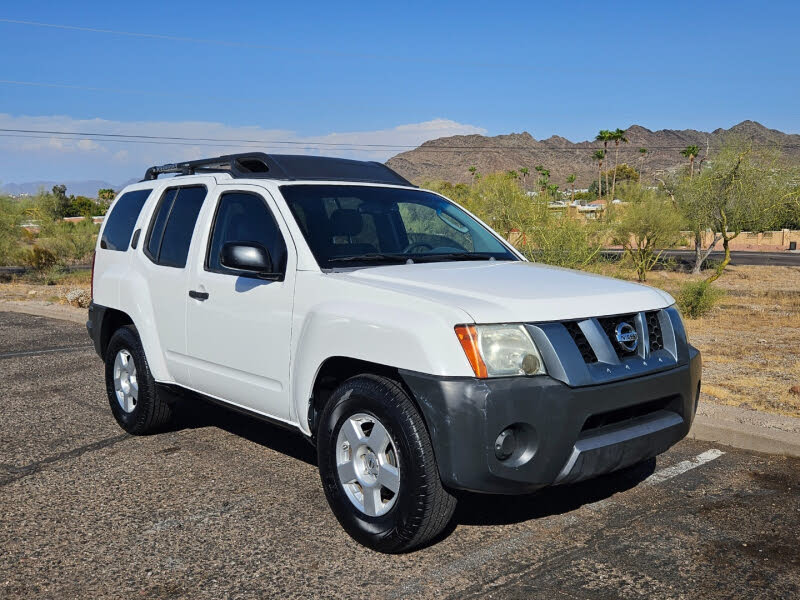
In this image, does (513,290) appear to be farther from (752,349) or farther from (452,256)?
(752,349)

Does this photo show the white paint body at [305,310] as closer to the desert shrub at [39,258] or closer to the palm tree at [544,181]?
the palm tree at [544,181]

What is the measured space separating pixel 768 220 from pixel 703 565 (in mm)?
26897

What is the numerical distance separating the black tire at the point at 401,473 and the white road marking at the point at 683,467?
193 centimetres

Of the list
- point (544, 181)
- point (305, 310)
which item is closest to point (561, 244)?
point (305, 310)

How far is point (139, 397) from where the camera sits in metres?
5.92

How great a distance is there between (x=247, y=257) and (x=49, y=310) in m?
12.0

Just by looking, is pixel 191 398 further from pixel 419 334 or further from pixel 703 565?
pixel 703 565

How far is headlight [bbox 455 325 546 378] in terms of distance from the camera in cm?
357

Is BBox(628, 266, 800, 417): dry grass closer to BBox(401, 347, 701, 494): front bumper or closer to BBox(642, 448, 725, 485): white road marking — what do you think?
BBox(642, 448, 725, 485): white road marking

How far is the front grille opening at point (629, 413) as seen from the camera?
381cm

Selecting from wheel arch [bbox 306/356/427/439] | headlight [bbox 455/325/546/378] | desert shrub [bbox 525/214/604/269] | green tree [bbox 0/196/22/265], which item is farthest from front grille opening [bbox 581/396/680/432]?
green tree [bbox 0/196/22/265]

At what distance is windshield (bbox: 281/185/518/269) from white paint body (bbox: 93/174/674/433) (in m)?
0.13

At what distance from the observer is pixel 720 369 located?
9156 mm

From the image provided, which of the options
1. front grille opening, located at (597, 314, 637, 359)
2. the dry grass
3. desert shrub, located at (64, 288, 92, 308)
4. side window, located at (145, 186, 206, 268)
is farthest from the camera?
desert shrub, located at (64, 288, 92, 308)
